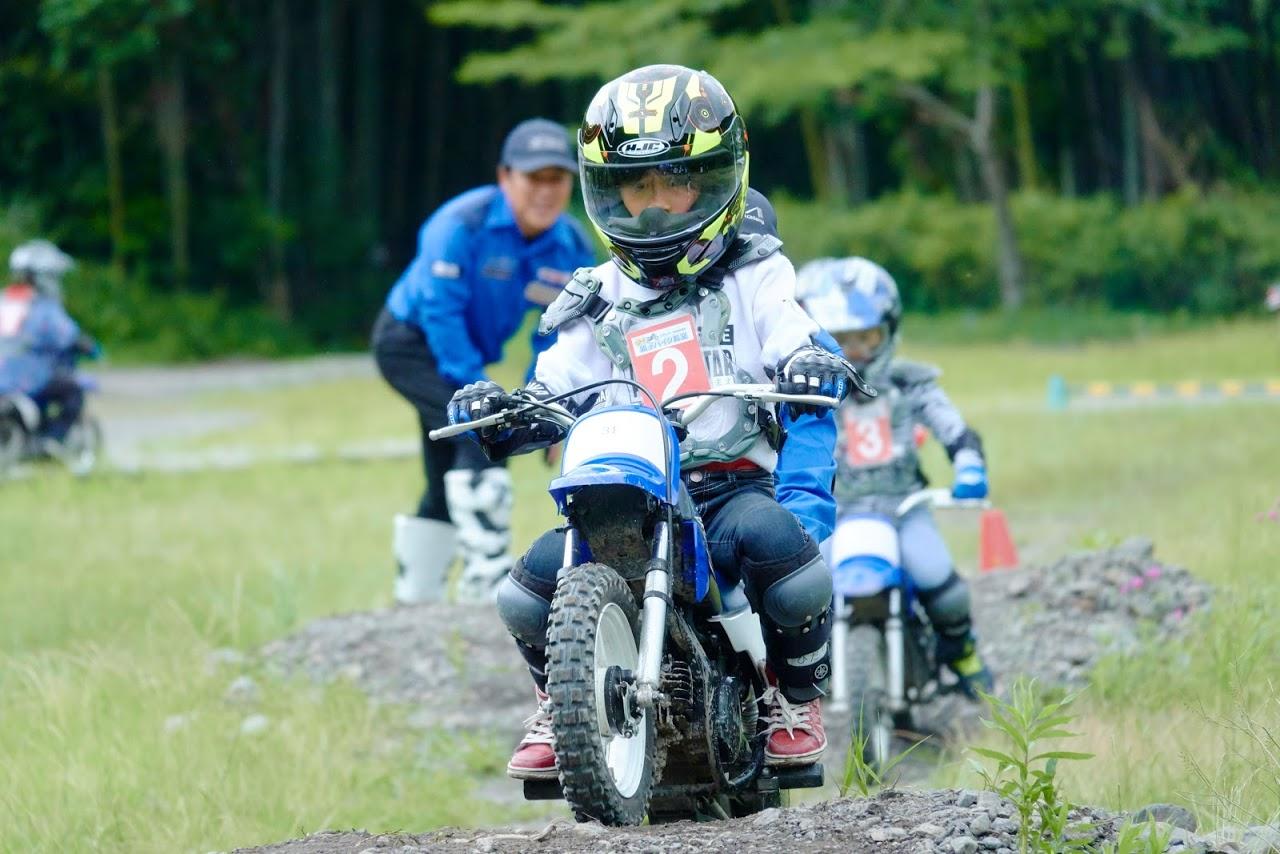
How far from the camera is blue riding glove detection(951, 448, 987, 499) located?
279 inches

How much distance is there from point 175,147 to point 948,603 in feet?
90.0

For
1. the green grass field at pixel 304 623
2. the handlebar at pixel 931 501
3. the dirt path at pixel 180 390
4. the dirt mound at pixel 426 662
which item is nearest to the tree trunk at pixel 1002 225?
the dirt path at pixel 180 390

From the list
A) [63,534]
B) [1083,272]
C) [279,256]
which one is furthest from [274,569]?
[279,256]

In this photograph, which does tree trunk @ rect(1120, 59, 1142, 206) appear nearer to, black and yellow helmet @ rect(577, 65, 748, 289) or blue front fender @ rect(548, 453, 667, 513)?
black and yellow helmet @ rect(577, 65, 748, 289)

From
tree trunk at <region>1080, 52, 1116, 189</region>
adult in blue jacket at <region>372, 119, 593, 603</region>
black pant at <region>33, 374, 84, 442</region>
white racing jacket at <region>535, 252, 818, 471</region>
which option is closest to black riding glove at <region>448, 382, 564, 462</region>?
white racing jacket at <region>535, 252, 818, 471</region>

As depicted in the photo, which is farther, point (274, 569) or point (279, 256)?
point (279, 256)

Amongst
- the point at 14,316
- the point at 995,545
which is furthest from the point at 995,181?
the point at 995,545

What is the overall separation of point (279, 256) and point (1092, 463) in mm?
22970

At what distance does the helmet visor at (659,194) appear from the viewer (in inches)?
198

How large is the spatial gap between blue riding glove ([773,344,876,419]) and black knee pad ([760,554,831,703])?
45 cm

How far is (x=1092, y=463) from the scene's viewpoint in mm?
14484

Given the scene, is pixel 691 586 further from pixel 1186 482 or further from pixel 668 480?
pixel 1186 482

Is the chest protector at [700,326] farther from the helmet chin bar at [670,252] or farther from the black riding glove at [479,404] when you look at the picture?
the black riding glove at [479,404]

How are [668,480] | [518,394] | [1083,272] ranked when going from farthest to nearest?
1. [1083,272]
2. [518,394]
3. [668,480]
